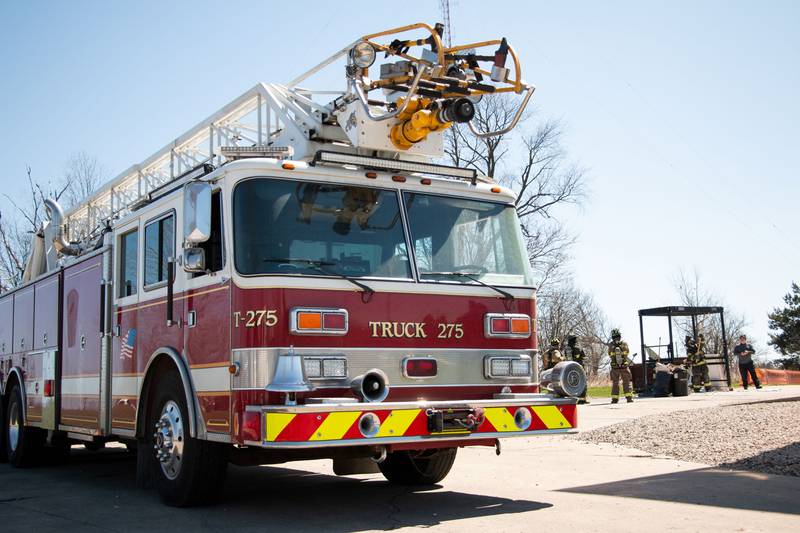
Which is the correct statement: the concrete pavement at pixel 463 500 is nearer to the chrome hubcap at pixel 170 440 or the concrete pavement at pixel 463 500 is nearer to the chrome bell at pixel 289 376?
the chrome hubcap at pixel 170 440

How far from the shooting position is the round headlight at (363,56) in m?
7.34

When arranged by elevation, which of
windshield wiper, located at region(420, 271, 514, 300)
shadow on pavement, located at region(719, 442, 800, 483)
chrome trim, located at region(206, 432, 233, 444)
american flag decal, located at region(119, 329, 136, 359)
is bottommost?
shadow on pavement, located at region(719, 442, 800, 483)

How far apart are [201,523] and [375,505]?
1525 mm

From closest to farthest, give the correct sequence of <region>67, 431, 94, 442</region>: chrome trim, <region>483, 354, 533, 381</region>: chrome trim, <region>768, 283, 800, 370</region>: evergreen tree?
<region>483, 354, 533, 381</region>: chrome trim
<region>67, 431, 94, 442</region>: chrome trim
<region>768, 283, 800, 370</region>: evergreen tree

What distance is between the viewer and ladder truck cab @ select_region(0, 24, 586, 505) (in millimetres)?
6277

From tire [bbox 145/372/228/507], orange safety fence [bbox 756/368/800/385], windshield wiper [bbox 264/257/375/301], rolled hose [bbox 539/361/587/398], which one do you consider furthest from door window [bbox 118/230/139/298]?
orange safety fence [bbox 756/368/800/385]

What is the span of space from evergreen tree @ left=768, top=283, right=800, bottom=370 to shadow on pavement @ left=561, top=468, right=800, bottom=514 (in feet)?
166

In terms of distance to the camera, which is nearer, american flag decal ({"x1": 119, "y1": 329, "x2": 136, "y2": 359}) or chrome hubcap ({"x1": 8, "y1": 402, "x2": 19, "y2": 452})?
american flag decal ({"x1": 119, "y1": 329, "x2": 136, "y2": 359})

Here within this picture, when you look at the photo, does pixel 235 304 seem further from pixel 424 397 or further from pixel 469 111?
pixel 469 111

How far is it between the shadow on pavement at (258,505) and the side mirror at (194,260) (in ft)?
6.07

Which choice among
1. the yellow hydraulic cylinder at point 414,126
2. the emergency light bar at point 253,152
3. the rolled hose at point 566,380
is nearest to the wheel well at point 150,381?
the emergency light bar at point 253,152

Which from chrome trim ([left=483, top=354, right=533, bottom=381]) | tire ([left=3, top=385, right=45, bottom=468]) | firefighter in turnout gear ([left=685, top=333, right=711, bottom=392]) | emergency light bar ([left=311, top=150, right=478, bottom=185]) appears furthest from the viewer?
firefighter in turnout gear ([left=685, top=333, right=711, bottom=392])

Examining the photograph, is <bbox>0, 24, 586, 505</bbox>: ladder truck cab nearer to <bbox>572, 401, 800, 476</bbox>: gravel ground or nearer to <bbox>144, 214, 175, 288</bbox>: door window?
<bbox>144, 214, 175, 288</bbox>: door window

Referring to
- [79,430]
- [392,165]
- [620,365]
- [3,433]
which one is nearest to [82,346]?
[79,430]
